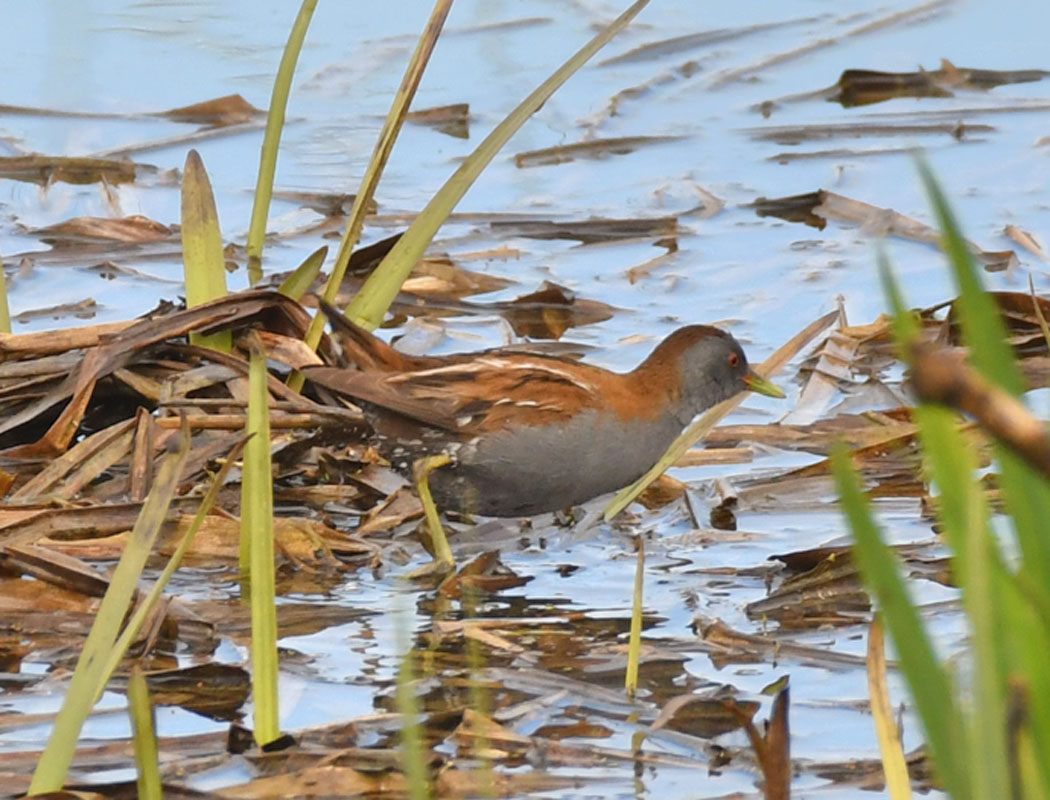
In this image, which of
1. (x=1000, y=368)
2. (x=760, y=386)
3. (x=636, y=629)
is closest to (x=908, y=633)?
(x=1000, y=368)

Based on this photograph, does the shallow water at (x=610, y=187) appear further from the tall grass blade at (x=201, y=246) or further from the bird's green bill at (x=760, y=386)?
the tall grass blade at (x=201, y=246)

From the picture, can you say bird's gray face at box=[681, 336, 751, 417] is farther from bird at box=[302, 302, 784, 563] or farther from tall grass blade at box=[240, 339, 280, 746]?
tall grass blade at box=[240, 339, 280, 746]

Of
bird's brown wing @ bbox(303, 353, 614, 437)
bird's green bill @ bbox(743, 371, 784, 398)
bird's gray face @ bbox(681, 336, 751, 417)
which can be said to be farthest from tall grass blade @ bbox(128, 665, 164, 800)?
bird's green bill @ bbox(743, 371, 784, 398)

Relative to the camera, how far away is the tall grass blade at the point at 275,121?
4875mm

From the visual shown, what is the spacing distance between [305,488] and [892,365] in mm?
2126

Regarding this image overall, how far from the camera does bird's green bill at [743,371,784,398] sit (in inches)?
221

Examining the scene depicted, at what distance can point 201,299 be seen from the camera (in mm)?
5223

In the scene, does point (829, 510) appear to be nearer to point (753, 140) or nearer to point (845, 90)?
point (753, 140)

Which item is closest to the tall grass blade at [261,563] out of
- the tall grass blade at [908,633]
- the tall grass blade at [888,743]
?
the tall grass blade at [888,743]

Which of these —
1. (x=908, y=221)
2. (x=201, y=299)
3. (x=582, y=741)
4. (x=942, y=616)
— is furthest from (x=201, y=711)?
(x=908, y=221)

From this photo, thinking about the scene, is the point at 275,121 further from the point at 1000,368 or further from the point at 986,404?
the point at 986,404

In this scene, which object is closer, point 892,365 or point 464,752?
point 464,752

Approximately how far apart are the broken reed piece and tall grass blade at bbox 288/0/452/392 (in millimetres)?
3975

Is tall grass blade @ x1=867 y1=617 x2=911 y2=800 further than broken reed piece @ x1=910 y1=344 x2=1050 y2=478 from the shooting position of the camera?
Yes
